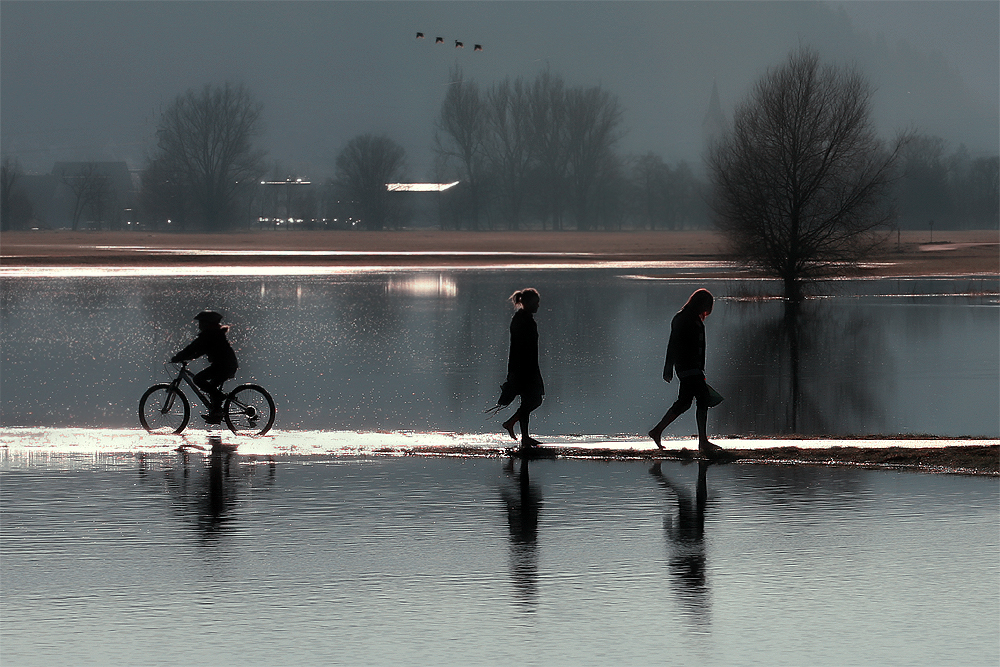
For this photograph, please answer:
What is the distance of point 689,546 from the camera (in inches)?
369

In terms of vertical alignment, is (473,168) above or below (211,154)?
below

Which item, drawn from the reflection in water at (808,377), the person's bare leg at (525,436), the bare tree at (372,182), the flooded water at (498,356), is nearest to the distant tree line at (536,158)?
the bare tree at (372,182)

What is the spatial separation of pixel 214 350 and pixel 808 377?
1017 centimetres

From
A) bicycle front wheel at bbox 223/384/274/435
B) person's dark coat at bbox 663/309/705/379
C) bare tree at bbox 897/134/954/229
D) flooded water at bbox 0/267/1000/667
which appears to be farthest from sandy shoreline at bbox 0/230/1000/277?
bare tree at bbox 897/134/954/229

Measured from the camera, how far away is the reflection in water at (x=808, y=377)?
17109mm

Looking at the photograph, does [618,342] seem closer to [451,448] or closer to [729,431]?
[729,431]

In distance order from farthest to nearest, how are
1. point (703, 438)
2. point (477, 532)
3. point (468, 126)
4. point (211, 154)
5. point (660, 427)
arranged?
1. point (468, 126)
2. point (211, 154)
3. point (660, 427)
4. point (703, 438)
5. point (477, 532)

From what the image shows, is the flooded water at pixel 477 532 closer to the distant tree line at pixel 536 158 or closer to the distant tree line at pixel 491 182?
the distant tree line at pixel 491 182

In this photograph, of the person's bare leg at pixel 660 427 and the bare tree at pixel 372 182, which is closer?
the person's bare leg at pixel 660 427

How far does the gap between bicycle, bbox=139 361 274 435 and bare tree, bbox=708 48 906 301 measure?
106ft

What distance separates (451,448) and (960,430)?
581cm

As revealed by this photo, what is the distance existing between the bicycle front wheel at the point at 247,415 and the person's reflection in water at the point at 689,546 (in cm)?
487

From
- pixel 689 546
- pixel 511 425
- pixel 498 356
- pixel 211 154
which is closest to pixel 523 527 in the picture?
pixel 689 546

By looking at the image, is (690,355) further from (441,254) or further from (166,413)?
(441,254)
